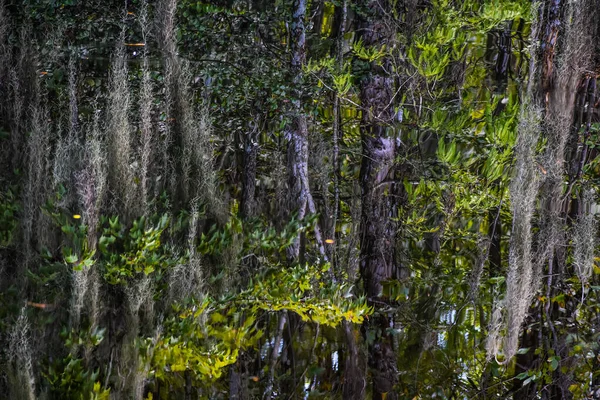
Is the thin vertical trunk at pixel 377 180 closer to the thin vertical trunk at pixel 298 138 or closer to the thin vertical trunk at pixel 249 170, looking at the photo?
the thin vertical trunk at pixel 298 138

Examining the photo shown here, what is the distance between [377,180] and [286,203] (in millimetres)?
543

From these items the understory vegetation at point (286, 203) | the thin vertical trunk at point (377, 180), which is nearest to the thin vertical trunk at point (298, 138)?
the understory vegetation at point (286, 203)

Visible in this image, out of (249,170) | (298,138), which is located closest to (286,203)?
(298,138)

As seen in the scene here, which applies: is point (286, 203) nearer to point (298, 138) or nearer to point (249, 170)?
point (298, 138)

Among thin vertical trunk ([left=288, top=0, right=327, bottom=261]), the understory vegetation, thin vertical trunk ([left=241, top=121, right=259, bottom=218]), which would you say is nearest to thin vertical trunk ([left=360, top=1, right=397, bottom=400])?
the understory vegetation

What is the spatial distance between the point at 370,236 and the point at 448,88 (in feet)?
3.80

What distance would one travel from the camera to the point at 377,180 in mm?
4027

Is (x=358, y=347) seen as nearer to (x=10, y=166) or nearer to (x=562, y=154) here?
(x=562, y=154)

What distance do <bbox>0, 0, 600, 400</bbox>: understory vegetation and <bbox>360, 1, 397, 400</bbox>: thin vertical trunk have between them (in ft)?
0.04

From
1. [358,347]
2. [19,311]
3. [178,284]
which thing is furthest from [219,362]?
[358,347]

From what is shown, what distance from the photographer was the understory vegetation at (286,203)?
9.43 feet

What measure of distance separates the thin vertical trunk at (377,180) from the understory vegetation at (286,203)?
13 mm

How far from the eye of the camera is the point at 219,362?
2955 mm

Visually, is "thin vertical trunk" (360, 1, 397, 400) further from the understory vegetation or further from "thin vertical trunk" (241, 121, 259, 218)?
Answer: "thin vertical trunk" (241, 121, 259, 218)
